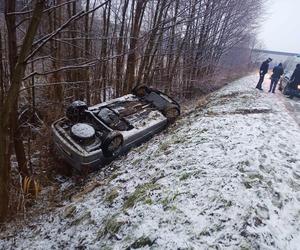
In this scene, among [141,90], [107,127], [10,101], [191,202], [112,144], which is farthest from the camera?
[141,90]

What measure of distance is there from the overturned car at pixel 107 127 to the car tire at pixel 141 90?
0.58 feet

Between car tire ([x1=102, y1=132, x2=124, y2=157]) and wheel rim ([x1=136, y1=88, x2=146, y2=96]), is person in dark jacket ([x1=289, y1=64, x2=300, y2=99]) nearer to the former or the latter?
wheel rim ([x1=136, y1=88, x2=146, y2=96])

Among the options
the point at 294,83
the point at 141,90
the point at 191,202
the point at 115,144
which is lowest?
the point at 115,144

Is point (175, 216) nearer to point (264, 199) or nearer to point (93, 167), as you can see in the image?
point (264, 199)

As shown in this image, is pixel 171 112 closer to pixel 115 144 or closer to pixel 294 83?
pixel 115 144

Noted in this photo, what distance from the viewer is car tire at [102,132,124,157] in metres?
7.32

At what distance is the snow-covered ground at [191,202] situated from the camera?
4.34 meters

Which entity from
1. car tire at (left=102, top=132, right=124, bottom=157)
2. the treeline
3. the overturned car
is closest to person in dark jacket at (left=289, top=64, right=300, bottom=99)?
the treeline

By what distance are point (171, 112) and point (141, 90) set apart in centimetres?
136

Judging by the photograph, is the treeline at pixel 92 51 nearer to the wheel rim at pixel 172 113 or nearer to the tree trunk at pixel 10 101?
the tree trunk at pixel 10 101

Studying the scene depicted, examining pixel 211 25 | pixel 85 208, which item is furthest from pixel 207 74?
pixel 85 208

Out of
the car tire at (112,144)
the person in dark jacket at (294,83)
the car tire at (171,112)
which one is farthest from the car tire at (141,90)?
the person in dark jacket at (294,83)

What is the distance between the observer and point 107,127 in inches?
310

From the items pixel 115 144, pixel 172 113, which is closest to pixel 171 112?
pixel 172 113
